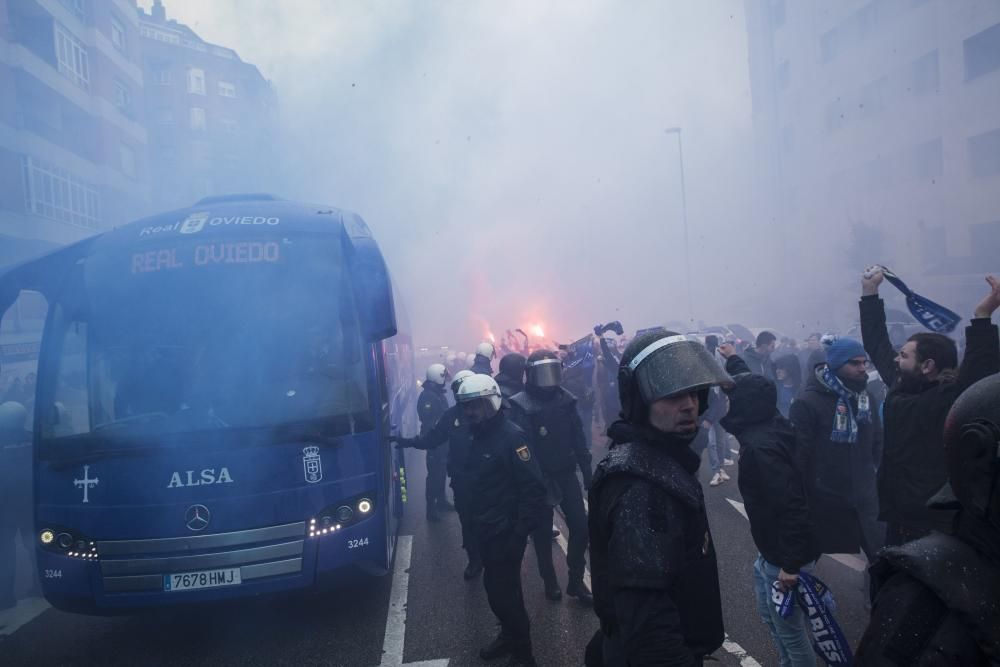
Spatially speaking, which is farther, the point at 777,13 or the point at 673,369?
the point at 777,13

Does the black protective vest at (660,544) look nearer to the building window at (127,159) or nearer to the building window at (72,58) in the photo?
the building window at (72,58)

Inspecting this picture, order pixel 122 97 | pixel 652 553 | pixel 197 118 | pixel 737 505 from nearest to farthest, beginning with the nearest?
pixel 652 553, pixel 737 505, pixel 122 97, pixel 197 118

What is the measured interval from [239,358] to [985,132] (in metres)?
27.7

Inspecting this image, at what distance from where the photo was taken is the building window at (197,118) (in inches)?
1415

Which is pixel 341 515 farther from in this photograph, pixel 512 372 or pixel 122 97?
pixel 122 97

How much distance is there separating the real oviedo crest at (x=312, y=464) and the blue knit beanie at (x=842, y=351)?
3175mm

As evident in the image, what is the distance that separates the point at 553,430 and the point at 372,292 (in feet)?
5.93

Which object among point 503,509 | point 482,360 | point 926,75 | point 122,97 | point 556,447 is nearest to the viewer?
point 503,509

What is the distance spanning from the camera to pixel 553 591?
501cm

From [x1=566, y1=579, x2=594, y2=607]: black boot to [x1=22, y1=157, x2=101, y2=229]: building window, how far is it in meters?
18.5

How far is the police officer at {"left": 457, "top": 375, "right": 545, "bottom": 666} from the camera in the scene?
157 inches

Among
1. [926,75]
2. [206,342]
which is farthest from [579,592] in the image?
[926,75]

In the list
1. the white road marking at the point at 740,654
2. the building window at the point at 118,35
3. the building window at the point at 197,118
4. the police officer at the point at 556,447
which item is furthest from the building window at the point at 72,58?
the white road marking at the point at 740,654

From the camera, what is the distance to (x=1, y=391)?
455 inches
